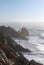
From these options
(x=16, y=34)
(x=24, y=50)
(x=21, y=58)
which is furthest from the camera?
(x=16, y=34)

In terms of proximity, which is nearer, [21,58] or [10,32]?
[21,58]

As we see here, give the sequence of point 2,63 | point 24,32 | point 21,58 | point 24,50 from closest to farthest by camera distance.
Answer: point 2,63 < point 21,58 < point 24,50 < point 24,32

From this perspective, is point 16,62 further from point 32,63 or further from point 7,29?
point 7,29

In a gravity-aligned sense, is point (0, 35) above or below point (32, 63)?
above

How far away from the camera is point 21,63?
15281mm

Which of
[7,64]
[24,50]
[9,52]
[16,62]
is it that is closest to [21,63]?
[16,62]

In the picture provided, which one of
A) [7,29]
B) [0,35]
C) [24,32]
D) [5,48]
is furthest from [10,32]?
[5,48]

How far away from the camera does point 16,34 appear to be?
4809 cm

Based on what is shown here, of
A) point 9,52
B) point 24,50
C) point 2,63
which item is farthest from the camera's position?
point 24,50

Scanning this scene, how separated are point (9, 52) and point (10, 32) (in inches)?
1261

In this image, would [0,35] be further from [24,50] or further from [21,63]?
[21,63]

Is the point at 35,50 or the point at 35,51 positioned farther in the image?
the point at 35,50

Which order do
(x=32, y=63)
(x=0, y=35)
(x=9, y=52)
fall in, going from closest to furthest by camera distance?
(x=32, y=63) → (x=9, y=52) → (x=0, y=35)

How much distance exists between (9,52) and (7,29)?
3258cm
